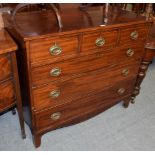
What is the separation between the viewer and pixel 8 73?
1.16m

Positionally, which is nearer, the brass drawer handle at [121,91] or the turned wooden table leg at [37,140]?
the turned wooden table leg at [37,140]

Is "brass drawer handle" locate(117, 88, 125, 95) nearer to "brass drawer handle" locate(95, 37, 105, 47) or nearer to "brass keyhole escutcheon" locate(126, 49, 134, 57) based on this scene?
"brass keyhole escutcheon" locate(126, 49, 134, 57)

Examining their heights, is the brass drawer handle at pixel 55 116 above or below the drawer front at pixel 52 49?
below

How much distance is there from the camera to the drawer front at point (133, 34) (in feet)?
4.54

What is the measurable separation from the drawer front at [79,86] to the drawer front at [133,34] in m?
0.22

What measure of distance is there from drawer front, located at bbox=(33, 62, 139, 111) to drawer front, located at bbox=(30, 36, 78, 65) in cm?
20

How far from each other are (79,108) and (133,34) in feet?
2.25

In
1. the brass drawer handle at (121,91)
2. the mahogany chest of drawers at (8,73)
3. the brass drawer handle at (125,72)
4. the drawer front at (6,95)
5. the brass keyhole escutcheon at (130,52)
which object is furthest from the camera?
the brass drawer handle at (121,91)

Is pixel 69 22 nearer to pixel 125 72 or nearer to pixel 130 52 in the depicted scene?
pixel 130 52

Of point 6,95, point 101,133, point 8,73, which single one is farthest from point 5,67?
point 101,133

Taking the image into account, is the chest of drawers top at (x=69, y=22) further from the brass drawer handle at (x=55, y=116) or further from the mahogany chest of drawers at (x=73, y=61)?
the brass drawer handle at (x=55, y=116)

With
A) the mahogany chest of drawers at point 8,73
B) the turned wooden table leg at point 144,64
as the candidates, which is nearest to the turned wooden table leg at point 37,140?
the mahogany chest of drawers at point 8,73

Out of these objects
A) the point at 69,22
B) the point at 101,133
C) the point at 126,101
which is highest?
the point at 69,22

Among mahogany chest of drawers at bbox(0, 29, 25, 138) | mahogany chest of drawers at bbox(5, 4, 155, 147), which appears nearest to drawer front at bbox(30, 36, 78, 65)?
mahogany chest of drawers at bbox(5, 4, 155, 147)
